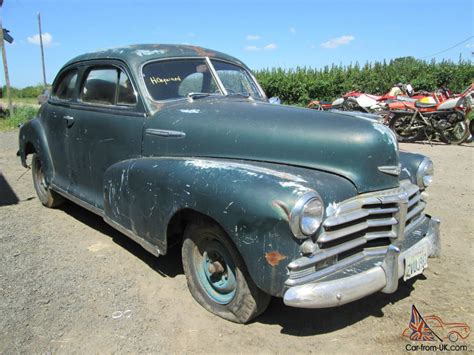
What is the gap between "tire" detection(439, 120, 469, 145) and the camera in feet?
33.8

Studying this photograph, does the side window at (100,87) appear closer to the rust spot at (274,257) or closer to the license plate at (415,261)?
the rust spot at (274,257)

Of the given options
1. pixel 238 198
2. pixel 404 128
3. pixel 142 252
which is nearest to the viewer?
pixel 238 198

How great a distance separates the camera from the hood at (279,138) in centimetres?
279

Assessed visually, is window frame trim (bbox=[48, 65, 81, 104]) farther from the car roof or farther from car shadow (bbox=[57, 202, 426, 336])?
car shadow (bbox=[57, 202, 426, 336])

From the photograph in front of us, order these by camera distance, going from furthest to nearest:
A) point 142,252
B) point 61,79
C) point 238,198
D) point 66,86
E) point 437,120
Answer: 1. point 437,120
2. point 61,79
3. point 66,86
4. point 142,252
5. point 238,198

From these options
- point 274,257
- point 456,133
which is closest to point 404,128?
point 456,133

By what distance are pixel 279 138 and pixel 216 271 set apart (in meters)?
1.04

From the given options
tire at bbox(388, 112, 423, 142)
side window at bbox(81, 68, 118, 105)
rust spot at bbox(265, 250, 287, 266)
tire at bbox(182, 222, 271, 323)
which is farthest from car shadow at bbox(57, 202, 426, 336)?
tire at bbox(388, 112, 423, 142)

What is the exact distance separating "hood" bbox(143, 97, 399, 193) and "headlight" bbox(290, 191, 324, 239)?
1.58 ft

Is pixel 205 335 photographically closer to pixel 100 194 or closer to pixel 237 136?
pixel 237 136

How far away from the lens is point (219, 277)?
9.95ft

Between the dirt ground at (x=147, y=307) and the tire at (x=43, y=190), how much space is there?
2.42 feet

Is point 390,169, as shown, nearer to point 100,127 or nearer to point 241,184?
point 241,184

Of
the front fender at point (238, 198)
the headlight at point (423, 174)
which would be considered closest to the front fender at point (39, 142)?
the front fender at point (238, 198)
